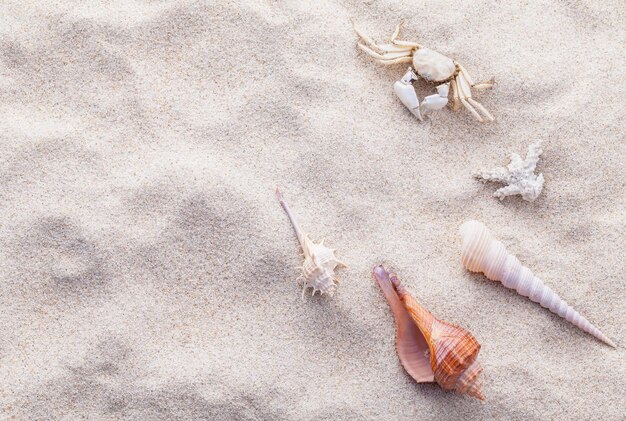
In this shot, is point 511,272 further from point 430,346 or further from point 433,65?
point 433,65

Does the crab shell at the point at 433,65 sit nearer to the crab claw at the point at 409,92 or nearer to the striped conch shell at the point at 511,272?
the crab claw at the point at 409,92

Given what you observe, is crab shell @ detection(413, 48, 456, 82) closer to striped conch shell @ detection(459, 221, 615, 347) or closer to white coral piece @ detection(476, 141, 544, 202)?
white coral piece @ detection(476, 141, 544, 202)

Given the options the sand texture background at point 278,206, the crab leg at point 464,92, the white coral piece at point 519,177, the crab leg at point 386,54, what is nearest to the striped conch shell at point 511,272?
the sand texture background at point 278,206

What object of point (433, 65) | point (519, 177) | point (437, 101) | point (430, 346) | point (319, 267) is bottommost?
point (430, 346)

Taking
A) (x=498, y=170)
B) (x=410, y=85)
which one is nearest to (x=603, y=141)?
(x=498, y=170)

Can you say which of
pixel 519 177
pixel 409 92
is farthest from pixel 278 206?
pixel 519 177

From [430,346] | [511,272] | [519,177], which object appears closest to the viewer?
[430,346]
